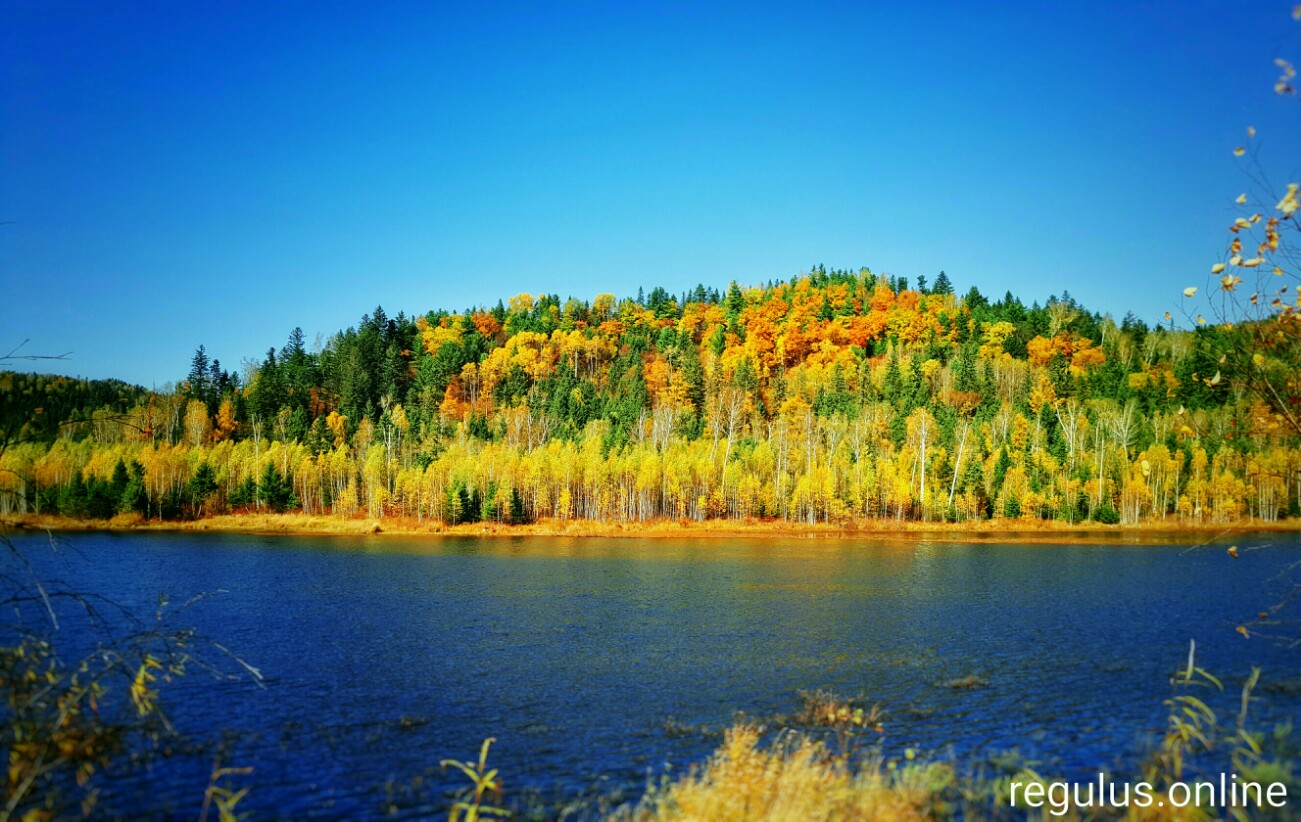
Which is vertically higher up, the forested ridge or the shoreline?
the forested ridge

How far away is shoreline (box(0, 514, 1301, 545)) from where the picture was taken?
304ft

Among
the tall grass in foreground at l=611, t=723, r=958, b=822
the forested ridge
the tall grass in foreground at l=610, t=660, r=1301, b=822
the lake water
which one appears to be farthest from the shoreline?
the tall grass in foreground at l=611, t=723, r=958, b=822

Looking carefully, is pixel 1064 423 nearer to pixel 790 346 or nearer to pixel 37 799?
Answer: pixel 790 346

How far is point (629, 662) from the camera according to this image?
26875 millimetres

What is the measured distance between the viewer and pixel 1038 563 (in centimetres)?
5959

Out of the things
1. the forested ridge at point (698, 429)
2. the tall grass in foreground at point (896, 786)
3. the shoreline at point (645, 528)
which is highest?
the forested ridge at point (698, 429)

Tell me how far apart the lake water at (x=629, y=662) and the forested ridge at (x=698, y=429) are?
113ft

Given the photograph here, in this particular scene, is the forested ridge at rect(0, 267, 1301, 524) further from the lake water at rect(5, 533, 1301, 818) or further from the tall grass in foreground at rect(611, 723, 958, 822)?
the tall grass in foreground at rect(611, 723, 958, 822)

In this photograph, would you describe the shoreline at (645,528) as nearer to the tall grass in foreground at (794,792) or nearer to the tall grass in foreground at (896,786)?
the tall grass in foreground at (896,786)

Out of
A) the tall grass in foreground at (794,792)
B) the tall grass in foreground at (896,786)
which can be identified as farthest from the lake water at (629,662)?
the tall grass in foreground at (794,792)

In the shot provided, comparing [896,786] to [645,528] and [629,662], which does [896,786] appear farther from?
[645,528]

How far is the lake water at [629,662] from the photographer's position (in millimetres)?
16703

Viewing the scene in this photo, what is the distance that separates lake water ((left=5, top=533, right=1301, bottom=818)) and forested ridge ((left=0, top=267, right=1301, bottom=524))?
34410mm

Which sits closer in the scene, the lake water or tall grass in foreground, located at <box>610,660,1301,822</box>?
tall grass in foreground, located at <box>610,660,1301,822</box>
